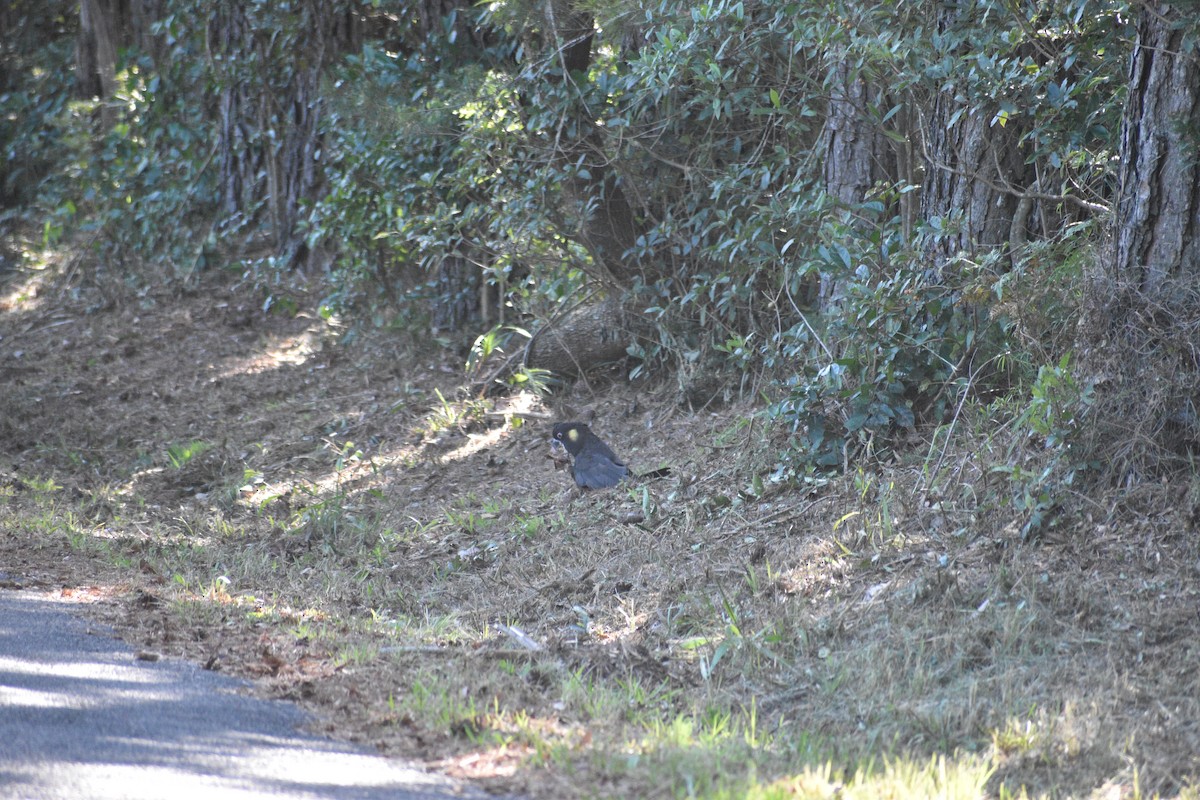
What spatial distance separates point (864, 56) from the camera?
562cm

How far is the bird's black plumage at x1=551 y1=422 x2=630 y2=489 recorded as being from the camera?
6.26 meters

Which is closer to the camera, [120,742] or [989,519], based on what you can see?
[120,742]

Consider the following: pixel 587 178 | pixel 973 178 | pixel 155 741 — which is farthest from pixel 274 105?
pixel 155 741

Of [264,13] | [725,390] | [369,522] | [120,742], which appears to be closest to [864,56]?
[725,390]

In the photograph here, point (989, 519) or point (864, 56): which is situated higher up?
point (864, 56)

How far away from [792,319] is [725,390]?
2.14ft

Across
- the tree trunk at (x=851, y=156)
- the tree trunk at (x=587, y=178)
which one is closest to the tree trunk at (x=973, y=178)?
the tree trunk at (x=851, y=156)

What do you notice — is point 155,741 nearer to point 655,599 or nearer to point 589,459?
point 655,599

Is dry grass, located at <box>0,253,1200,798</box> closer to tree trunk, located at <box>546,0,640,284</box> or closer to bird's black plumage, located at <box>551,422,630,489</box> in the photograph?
bird's black plumage, located at <box>551,422,630,489</box>

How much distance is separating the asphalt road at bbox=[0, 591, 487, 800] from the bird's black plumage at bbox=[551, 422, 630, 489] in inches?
107

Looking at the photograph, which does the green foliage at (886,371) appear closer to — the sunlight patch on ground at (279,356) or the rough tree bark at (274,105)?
the sunlight patch on ground at (279,356)

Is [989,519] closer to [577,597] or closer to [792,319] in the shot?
[577,597]

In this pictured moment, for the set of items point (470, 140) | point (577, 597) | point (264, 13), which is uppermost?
point (264, 13)

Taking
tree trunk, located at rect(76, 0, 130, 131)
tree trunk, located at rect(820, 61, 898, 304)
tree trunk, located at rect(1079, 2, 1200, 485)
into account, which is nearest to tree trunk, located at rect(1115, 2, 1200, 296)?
tree trunk, located at rect(1079, 2, 1200, 485)
